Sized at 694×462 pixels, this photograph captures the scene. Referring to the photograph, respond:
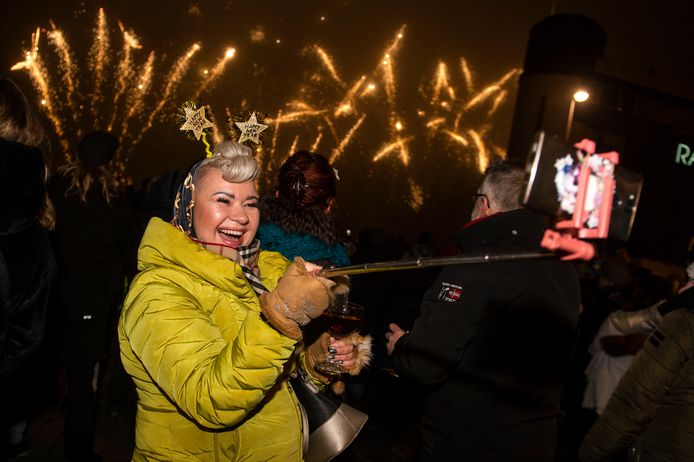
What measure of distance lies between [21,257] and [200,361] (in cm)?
97

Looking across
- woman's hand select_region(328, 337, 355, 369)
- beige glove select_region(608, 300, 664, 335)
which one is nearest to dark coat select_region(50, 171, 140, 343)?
woman's hand select_region(328, 337, 355, 369)

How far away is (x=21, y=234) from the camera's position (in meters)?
2.16

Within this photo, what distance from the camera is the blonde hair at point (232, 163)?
245 centimetres

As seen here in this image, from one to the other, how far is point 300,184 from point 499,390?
1.73 meters

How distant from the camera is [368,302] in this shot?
5.83 meters

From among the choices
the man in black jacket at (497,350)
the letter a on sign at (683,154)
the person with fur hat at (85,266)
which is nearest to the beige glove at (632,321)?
the man in black jacket at (497,350)

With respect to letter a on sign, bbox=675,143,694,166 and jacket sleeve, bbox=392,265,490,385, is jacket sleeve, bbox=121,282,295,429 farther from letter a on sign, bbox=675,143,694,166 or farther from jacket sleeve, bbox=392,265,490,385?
letter a on sign, bbox=675,143,694,166

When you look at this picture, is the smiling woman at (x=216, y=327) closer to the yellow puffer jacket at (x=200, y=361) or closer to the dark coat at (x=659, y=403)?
the yellow puffer jacket at (x=200, y=361)

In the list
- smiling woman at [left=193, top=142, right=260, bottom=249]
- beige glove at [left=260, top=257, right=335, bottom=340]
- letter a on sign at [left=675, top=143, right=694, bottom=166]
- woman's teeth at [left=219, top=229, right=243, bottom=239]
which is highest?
letter a on sign at [left=675, top=143, right=694, bottom=166]

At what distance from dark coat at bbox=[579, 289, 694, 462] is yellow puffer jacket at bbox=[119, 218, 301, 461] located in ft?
5.54

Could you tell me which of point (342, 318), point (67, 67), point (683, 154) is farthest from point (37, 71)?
point (683, 154)

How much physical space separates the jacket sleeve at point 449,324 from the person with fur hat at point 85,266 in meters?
3.16

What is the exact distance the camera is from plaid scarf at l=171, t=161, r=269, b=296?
2.49 meters

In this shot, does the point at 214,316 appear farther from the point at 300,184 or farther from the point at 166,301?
the point at 300,184
